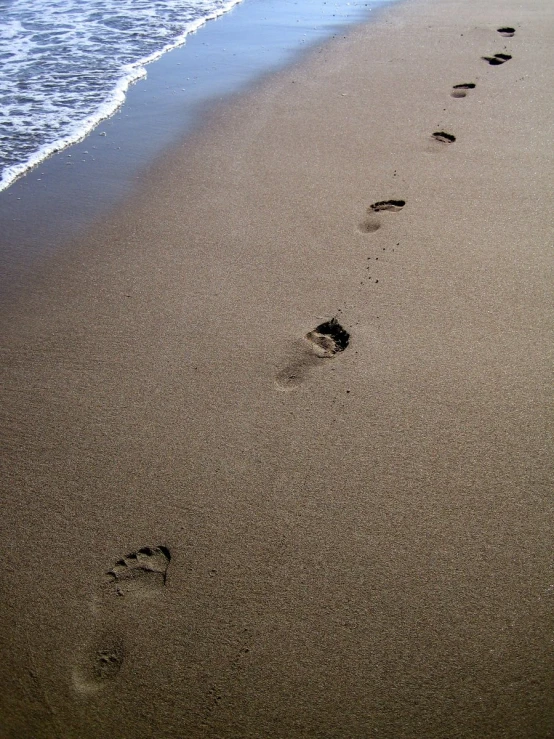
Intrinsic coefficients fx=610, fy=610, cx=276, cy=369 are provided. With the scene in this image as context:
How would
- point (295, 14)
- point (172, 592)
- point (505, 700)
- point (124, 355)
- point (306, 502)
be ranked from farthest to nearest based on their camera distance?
point (295, 14)
point (124, 355)
point (306, 502)
point (172, 592)
point (505, 700)

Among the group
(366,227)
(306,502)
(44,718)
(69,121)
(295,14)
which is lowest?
(44,718)

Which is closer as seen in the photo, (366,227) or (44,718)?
(44,718)

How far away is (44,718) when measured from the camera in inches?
64.7

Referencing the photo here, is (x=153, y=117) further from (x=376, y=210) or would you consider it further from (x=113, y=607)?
(x=113, y=607)

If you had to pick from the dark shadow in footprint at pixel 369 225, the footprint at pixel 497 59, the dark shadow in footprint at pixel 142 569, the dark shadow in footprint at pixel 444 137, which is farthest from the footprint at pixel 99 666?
the footprint at pixel 497 59

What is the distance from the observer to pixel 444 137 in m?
4.24

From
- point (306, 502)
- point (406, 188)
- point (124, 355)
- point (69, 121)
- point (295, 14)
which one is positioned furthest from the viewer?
point (295, 14)

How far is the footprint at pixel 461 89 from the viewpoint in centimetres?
486

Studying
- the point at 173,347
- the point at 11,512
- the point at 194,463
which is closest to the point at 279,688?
the point at 194,463

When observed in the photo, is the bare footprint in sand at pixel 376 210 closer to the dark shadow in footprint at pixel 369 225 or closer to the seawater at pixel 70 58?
the dark shadow in footprint at pixel 369 225

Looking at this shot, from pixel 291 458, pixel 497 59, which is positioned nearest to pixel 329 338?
pixel 291 458

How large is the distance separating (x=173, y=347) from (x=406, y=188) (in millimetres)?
Result: 1850

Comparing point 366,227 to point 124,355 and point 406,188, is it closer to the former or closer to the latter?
point 406,188

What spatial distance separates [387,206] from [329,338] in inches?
48.9
